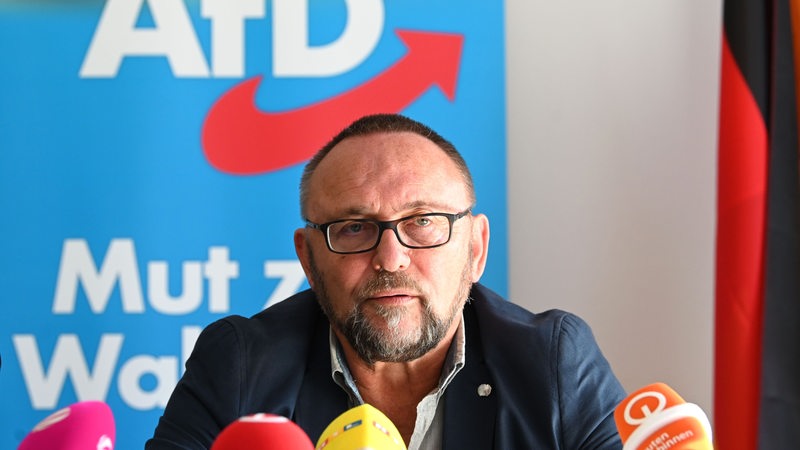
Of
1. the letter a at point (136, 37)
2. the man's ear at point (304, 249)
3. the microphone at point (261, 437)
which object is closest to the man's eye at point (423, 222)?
the man's ear at point (304, 249)

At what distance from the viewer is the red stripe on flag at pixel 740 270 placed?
2.53m

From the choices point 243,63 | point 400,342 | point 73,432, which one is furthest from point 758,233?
point 73,432

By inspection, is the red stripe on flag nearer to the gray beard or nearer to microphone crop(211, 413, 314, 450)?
the gray beard

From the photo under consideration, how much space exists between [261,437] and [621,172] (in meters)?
2.16

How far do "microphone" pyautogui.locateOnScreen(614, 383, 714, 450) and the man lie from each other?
0.55 meters

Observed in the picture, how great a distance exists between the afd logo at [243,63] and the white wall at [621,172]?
1.23ft

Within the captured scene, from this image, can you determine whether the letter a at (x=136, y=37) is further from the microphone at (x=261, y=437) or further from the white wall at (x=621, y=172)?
the microphone at (x=261, y=437)

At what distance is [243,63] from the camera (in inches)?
114

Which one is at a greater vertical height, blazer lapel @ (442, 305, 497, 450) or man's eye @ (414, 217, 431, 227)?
man's eye @ (414, 217, 431, 227)

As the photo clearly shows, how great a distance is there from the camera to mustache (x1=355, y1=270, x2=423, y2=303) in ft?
5.51

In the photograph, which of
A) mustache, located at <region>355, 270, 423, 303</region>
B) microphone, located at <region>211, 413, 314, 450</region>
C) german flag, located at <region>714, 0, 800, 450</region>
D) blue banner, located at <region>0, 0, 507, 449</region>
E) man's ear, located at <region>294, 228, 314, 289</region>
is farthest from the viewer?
blue banner, located at <region>0, 0, 507, 449</region>

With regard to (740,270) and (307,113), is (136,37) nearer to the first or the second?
(307,113)

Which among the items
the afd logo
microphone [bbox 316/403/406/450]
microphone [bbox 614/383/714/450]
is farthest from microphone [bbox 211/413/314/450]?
the afd logo

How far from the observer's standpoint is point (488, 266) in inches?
111
